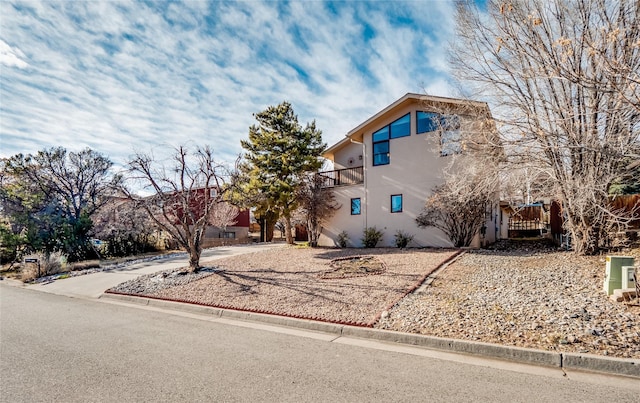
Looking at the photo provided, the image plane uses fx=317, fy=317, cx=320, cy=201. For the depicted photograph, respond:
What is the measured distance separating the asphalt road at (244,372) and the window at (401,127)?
39.3ft

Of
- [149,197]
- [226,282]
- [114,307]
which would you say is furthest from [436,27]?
[114,307]

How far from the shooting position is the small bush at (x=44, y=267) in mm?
13859

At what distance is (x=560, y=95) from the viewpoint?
8.90m

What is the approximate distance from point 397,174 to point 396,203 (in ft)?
4.63

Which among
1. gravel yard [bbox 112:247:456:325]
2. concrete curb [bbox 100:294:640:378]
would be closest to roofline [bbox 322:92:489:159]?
gravel yard [bbox 112:247:456:325]

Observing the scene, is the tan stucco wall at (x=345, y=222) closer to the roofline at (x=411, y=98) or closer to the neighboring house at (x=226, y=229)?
the roofline at (x=411, y=98)

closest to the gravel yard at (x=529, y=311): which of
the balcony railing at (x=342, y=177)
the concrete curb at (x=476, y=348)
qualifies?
the concrete curb at (x=476, y=348)

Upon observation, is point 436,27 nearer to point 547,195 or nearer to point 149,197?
point 547,195

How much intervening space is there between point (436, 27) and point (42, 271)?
18641 mm

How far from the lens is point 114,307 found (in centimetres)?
856

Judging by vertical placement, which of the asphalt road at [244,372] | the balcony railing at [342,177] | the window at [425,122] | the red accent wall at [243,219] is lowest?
the asphalt road at [244,372]

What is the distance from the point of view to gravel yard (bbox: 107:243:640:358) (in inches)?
192

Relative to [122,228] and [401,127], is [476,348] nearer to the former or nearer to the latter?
[401,127]

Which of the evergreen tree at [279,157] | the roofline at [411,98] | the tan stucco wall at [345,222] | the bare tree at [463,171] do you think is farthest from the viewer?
the tan stucco wall at [345,222]
